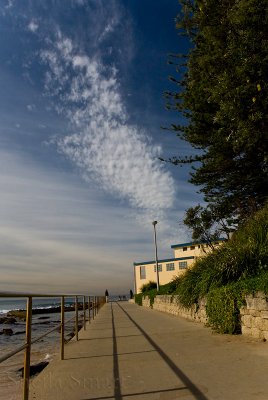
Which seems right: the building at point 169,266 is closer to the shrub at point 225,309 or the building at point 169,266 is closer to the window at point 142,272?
the window at point 142,272

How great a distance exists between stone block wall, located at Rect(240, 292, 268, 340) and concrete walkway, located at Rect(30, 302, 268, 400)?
0.89 feet

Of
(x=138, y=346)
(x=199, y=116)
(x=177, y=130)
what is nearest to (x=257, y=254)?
(x=138, y=346)

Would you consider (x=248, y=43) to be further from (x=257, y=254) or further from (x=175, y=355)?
(x=175, y=355)

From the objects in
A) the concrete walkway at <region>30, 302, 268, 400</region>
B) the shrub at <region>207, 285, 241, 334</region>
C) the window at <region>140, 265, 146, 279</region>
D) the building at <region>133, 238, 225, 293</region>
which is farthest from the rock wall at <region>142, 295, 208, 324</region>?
the window at <region>140, 265, 146, 279</region>

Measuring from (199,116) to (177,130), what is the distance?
2752 mm

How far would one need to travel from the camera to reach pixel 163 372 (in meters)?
5.25

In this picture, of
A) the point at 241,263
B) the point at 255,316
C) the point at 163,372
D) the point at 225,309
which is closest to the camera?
the point at 163,372

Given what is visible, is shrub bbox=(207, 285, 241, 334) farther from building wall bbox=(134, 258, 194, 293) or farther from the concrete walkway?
building wall bbox=(134, 258, 194, 293)

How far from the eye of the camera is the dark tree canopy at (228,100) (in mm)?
11113

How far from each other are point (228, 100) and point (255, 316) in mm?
6946

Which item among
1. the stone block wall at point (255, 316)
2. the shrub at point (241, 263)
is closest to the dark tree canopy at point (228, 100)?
the shrub at point (241, 263)

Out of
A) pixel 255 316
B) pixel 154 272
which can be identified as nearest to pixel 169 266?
pixel 154 272

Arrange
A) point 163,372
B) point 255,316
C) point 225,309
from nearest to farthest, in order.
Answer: point 163,372, point 255,316, point 225,309

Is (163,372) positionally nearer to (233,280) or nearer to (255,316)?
(255,316)
